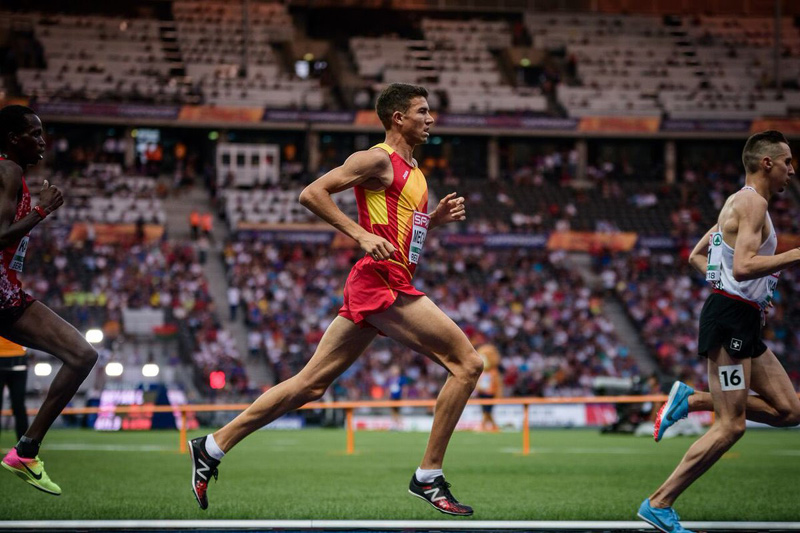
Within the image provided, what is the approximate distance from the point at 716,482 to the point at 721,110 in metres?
40.4

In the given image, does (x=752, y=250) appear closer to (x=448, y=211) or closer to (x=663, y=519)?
(x=663, y=519)

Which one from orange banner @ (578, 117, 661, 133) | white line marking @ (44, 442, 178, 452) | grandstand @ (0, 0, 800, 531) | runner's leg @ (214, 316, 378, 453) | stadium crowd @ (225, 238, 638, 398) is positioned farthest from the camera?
orange banner @ (578, 117, 661, 133)

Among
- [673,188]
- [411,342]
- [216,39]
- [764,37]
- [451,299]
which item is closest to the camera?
[411,342]

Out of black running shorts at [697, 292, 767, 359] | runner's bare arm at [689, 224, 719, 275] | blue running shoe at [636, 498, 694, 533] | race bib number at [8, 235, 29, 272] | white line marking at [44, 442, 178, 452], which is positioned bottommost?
white line marking at [44, 442, 178, 452]

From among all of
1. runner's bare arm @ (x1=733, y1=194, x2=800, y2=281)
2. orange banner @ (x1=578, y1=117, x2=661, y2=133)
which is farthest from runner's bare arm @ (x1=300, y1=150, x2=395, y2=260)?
orange banner @ (x1=578, y1=117, x2=661, y2=133)

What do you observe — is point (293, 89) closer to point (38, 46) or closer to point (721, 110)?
point (38, 46)

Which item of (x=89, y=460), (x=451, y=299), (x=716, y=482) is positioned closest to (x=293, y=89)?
(x=451, y=299)

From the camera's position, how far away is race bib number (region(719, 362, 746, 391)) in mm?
6832

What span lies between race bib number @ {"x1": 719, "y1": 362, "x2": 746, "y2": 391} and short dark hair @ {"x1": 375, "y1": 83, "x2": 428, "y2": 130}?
9.24 feet

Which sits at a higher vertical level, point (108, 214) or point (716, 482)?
point (108, 214)

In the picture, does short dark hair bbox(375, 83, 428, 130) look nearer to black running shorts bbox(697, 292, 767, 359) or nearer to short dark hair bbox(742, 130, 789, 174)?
short dark hair bbox(742, 130, 789, 174)

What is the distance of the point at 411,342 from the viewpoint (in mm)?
6730

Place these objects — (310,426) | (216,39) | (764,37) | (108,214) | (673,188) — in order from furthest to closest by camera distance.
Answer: (764,37) < (216,39) < (673,188) < (108,214) < (310,426)

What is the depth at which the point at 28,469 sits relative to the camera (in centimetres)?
696
